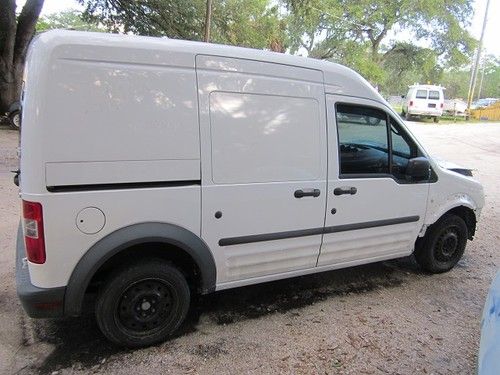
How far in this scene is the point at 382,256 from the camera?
4.16 metres

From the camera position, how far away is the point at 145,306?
3.06m

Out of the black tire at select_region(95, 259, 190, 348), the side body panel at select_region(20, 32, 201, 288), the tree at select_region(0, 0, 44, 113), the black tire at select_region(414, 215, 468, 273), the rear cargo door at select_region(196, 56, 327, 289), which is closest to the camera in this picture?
the side body panel at select_region(20, 32, 201, 288)

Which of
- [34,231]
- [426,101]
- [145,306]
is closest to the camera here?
[34,231]

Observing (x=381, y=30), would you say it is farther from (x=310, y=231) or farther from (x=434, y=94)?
(x=310, y=231)

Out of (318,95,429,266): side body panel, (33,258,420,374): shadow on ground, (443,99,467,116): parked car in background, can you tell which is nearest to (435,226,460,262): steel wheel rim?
(33,258,420,374): shadow on ground

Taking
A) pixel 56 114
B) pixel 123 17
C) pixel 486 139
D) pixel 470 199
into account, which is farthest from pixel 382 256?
pixel 486 139

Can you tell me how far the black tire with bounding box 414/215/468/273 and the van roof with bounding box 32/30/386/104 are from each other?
64.3 inches

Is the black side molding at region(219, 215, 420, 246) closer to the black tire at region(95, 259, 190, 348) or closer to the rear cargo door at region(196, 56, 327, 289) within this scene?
the rear cargo door at region(196, 56, 327, 289)

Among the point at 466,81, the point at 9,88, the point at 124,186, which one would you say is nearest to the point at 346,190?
the point at 124,186

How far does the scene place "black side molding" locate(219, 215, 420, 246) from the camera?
10.7ft

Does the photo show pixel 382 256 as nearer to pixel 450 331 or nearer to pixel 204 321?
pixel 450 331

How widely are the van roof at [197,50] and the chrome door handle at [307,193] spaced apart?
0.85 meters

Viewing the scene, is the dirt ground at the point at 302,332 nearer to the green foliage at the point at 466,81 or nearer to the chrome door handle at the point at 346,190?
the chrome door handle at the point at 346,190

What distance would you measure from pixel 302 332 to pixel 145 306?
125 cm
